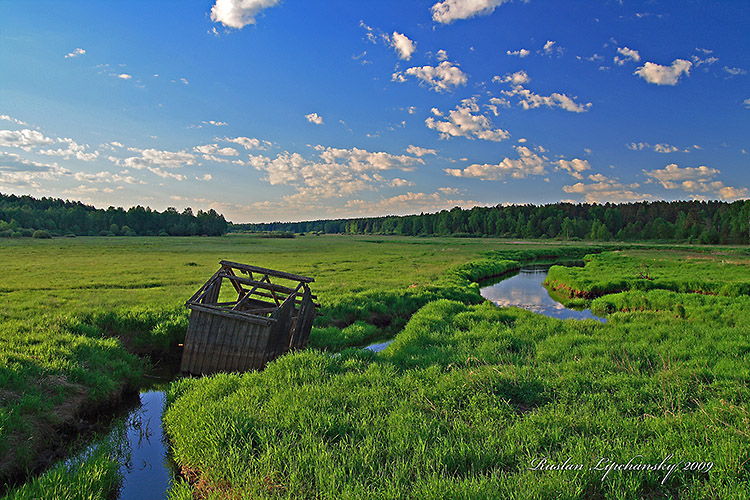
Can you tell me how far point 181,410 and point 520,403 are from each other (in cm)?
751

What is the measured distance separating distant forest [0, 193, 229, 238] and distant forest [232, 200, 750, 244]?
4205 inches

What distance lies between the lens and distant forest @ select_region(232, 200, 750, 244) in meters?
113

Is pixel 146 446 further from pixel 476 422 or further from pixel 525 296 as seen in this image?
pixel 525 296

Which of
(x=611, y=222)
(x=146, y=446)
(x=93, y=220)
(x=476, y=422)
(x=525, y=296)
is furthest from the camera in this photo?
(x=611, y=222)

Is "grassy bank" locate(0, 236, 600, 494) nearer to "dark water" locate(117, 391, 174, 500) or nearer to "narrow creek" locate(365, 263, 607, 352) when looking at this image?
"dark water" locate(117, 391, 174, 500)

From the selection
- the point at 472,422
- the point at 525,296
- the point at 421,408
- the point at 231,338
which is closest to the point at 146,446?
the point at 231,338

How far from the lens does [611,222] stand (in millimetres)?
145125

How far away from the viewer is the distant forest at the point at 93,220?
107750 mm

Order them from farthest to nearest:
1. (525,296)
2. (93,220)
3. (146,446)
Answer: (93,220), (525,296), (146,446)

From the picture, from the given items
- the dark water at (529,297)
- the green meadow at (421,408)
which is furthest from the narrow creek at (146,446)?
the dark water at (529,297)

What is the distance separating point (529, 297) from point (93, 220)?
470 feet

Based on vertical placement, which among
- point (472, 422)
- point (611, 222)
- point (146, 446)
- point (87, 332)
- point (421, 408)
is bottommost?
point (146, 446)

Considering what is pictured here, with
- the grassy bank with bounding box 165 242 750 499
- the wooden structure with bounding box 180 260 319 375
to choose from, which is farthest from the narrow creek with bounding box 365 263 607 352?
the grassy bank with bounding box 165 242 750 499

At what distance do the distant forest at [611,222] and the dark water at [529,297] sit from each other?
348 ft
